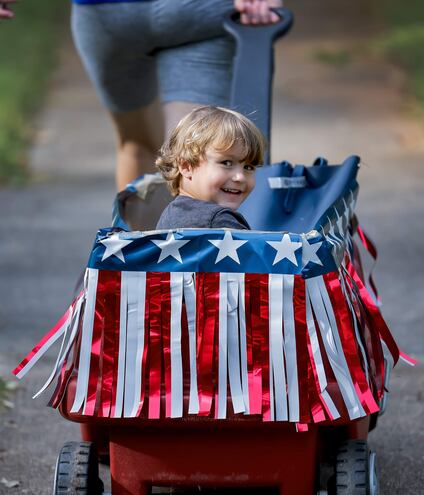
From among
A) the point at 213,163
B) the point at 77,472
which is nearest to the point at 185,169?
the point at 213,163

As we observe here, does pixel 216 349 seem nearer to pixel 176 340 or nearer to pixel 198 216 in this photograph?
pixel 176 340

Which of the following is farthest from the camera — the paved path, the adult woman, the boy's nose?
the adult woman

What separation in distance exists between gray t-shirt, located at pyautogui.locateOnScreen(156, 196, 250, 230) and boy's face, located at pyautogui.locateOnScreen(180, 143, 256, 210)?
4 centimetres

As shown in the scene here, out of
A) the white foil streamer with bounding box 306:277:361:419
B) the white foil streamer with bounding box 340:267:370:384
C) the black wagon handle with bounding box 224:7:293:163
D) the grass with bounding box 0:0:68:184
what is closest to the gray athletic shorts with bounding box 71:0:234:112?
the black wagon handle with bounding box 224:7:293:163

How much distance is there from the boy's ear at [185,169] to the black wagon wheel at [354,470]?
2.56 ft

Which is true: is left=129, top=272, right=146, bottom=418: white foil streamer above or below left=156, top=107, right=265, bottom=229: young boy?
below

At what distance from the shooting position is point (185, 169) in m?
3.16

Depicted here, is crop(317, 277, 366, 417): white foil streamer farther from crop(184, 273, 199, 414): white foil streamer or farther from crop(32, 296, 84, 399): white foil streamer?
crop(32, 296, 84, 399): white foil streamer

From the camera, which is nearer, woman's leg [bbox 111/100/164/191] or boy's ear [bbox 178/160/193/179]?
boy's ear [bbox 178/160/193/179]

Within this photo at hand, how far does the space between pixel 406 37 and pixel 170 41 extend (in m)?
11.3

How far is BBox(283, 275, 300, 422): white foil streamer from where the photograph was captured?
271cm

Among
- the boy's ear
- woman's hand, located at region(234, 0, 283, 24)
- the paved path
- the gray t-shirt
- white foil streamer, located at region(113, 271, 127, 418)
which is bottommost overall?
the paved path

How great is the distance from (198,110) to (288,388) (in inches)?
33.2

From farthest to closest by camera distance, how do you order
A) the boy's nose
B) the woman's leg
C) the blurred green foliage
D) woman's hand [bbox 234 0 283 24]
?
1. the blurred green foliage
2. the woman's leg
3. woman's hand [bbox 234 0 283 24]
4. the boy's nose
